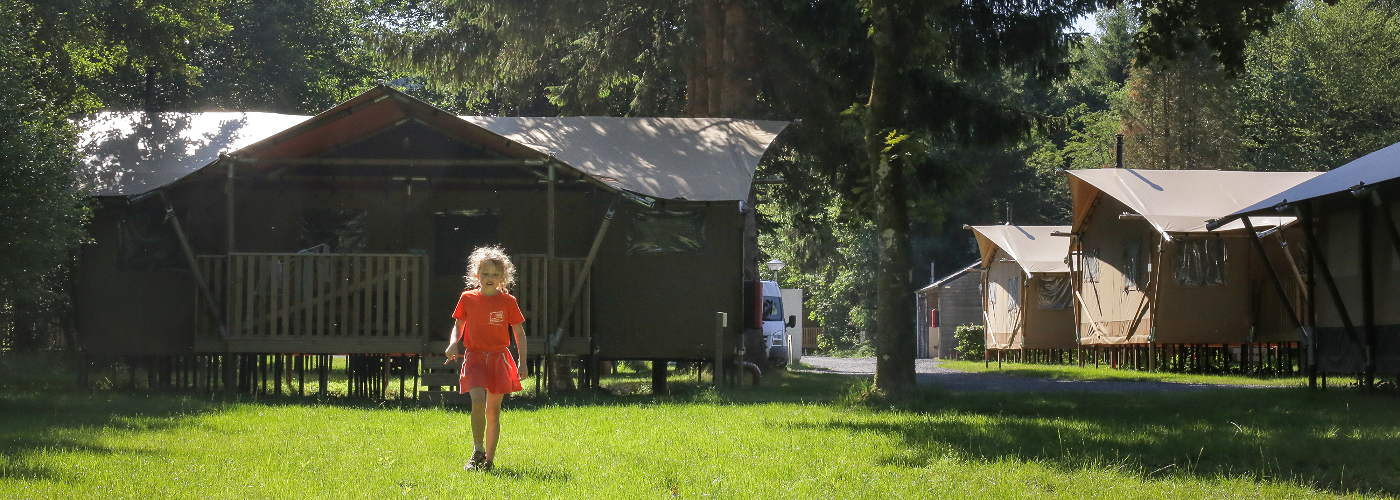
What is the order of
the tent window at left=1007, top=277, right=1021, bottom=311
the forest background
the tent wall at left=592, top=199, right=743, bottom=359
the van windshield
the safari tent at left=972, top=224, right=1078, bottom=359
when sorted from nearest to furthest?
the forest background
the tent wall at left=592, top=199, right=743, bottom=359
the safari tent at left=972, top=224, right=1078, bottom=359
the van windshield
the tent window at left=1007, top=277, right=1021, bottom=311

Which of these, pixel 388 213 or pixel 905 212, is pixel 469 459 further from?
pixel 388 213

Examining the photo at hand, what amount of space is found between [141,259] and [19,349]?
6.54 m

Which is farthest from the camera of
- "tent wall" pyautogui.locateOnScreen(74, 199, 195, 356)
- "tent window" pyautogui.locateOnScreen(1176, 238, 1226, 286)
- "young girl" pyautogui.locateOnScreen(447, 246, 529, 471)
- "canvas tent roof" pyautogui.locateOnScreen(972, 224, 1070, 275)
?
"canvas tent roof" pyautogui.locateOnScreen(972, 224, 1070, 275)

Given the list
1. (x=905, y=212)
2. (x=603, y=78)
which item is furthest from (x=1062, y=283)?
(x=905, y=212)

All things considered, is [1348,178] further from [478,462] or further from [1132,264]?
[478,462]

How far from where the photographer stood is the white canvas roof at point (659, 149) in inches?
619

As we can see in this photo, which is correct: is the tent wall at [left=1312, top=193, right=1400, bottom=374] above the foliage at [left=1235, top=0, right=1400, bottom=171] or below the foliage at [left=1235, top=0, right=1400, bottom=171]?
below

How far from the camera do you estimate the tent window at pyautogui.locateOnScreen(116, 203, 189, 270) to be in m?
16.2

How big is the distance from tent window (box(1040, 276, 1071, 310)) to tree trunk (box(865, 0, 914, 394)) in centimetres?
1888

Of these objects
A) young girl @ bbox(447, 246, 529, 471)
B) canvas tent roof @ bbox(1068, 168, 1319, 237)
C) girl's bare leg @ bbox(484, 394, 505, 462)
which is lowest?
girl's bare leg @ bbox(484, 394, 505, 462)

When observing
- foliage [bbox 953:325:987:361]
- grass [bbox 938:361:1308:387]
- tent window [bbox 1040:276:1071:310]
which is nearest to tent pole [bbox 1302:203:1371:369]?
grass [bbox 938:361:1308:387]

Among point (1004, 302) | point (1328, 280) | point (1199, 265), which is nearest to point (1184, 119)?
point (1004, 302)

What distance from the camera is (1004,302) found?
34656mm

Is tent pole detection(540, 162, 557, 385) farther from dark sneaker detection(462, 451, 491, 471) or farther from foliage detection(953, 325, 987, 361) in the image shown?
foliage detection(953, 325, 987, 361)
